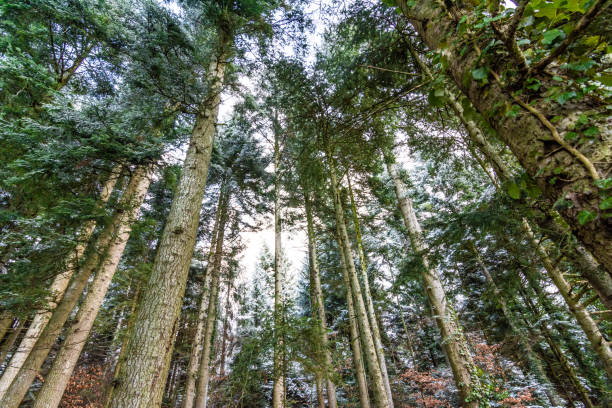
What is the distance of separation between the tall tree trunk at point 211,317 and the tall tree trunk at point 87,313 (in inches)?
131

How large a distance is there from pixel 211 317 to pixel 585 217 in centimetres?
924

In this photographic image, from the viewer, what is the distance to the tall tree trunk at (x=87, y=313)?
4023mm

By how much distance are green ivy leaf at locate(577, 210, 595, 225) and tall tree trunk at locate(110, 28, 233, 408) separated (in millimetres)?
3231

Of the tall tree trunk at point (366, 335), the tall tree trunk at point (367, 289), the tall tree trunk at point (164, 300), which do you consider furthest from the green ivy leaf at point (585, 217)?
the tall tree trunk at point (367, 289)

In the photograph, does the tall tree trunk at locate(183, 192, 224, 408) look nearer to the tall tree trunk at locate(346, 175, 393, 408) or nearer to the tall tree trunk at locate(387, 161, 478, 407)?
the tall tree trunk at locate(346, 175, 393, 408)

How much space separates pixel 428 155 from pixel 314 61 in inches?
132

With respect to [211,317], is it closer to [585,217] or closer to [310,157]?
[310,157]

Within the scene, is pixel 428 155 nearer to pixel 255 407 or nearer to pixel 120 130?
pixel 120 130

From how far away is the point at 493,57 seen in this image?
93 cm

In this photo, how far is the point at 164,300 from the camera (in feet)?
8.68

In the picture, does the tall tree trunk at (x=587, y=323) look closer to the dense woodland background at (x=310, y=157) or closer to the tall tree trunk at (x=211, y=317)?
the dense woodland background at (x=310, y=157)

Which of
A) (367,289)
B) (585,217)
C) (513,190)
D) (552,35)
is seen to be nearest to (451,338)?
(367,289)

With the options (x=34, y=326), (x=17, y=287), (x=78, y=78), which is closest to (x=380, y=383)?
(x=17, y=287)

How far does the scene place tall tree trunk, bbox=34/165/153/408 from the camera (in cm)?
402
